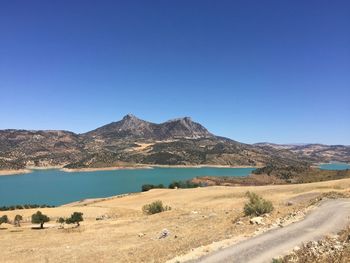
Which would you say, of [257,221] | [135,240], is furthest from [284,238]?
[135,240]

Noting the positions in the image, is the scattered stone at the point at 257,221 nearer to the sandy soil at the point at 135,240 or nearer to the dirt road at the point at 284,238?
the sandy soil at the point at 135,240

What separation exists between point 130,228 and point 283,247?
53.4 feet

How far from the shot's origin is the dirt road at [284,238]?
1413 cm

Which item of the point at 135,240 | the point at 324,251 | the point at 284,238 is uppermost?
the point at 324,251

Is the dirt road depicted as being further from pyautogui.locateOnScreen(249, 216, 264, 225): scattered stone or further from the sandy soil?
pyautogui.locateOnScreen(249, 216, 264, 225): scattered stone

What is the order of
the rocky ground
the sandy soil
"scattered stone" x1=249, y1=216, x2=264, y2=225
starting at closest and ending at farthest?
the rocky ground
the sandy soil
"scattered stone" x1=249, y1=216, x2=264, y2=225

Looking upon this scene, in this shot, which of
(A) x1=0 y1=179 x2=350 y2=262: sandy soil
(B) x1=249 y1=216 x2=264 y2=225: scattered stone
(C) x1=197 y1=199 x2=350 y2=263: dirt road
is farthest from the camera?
(B) x1=249 y1=216 x2=264 y2=225: scattered stone

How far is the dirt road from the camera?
46.4 ft

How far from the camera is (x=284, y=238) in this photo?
16.2 meters

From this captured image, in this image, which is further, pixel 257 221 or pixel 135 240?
pixel 135 240

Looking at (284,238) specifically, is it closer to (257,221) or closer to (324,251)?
(324,251)

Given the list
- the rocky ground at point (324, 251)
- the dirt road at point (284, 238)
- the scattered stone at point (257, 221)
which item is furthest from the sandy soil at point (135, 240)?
the rocky ground at point (324, 251)

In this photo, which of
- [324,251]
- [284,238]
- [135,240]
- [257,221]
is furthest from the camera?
[135,240]

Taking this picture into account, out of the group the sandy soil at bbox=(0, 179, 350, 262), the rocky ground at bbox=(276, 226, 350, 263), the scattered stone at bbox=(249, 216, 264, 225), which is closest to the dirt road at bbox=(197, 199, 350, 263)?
the rocky ground at bbox=(276, 226, 350, 263)
